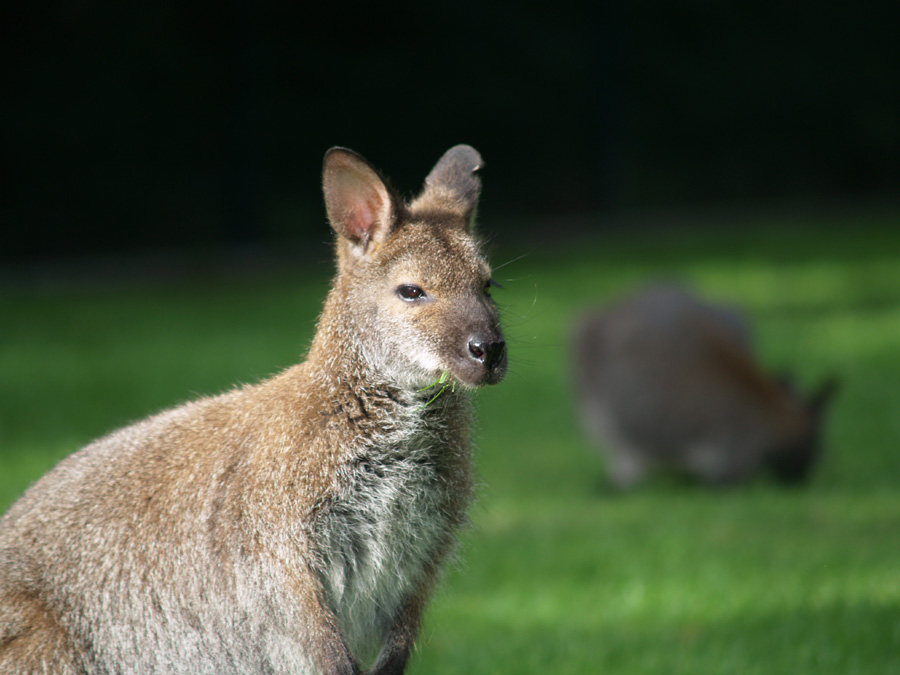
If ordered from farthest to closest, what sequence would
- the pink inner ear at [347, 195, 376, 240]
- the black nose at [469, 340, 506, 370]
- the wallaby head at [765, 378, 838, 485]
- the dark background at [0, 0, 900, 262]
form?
1. the dark background at [0, 0, 900, 262]
2. the wallaby head at [765, 378, 838, 485]
3. the pink inner ear at [347, 195, 376, 240]
4. the black nose at [469, 340, 506, 370]

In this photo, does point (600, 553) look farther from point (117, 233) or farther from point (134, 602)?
point (117, 233)

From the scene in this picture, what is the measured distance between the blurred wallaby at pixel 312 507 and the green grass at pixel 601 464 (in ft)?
1.29

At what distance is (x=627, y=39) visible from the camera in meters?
15.6

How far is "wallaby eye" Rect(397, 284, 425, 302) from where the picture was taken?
11.0 feet

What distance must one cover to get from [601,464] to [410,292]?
15.9ft

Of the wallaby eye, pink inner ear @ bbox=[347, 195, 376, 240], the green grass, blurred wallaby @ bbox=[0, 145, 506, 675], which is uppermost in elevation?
pink inner ear @ bbox=[347, 195, 376, 240]

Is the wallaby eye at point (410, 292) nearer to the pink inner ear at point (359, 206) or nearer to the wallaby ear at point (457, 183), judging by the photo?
the pink inner ear at point (359, 206)

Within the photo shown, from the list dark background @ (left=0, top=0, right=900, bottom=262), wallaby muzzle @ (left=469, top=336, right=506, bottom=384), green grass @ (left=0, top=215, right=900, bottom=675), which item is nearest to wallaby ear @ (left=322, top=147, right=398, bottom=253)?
wallaby muzzle @ (left=469, top=336, right=506, bottom=384)

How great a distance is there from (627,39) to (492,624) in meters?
12.0

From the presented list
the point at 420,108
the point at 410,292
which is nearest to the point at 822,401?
the point at 410,292

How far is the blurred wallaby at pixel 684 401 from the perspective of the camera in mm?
7215

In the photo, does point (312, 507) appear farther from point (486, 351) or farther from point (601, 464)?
point (601, 464)

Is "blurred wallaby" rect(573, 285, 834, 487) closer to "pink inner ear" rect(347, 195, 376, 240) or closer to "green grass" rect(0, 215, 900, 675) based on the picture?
"green grass" rect(0, 215, 900, 675)

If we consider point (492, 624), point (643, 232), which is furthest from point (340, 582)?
point (643, 232)
